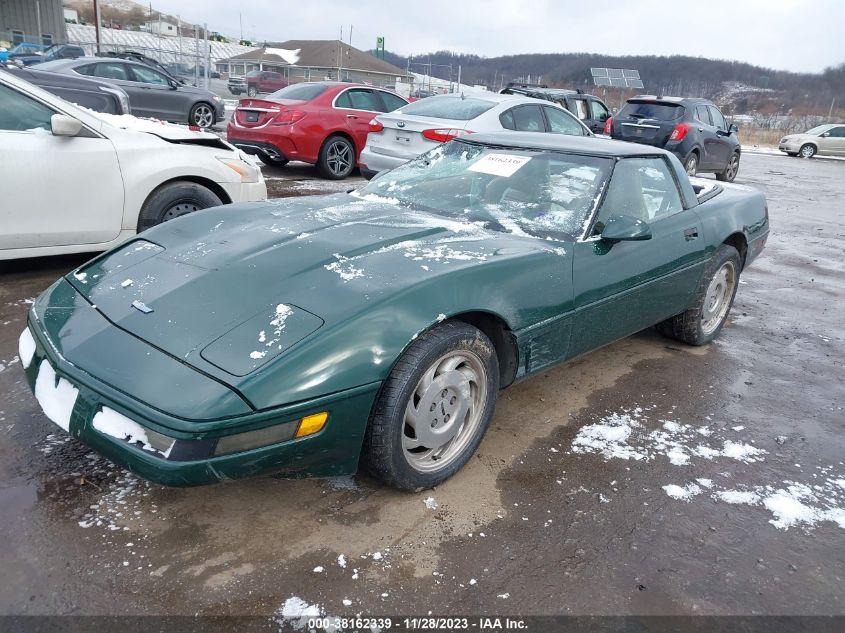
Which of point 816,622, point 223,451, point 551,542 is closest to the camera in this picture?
point 223,451

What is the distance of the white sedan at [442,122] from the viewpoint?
25.7 feet

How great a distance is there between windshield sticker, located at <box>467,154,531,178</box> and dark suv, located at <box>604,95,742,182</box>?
29.4ft

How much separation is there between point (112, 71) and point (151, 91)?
74 cm

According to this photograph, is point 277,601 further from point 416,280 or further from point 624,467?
point 624,467

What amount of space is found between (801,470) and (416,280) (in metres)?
2.00

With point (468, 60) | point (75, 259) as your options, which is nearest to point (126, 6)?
point (468, 60)

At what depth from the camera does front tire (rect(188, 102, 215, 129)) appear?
44.2 ft

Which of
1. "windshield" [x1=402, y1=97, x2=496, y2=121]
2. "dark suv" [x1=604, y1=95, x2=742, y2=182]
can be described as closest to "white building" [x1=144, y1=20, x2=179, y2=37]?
"dark suv" [x1=604, y1=95, x2=742, y2=182]

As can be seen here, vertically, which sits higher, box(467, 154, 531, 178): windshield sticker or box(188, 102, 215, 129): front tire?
box(467, 154, 531, 178): windshield sticker

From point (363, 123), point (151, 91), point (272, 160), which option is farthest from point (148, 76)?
point (363, 123)

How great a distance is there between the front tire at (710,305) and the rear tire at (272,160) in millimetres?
6735

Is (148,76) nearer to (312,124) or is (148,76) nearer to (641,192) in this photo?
(312,124)

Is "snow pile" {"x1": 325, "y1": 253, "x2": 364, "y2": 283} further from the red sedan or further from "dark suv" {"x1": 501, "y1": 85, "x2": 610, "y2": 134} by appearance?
"dark suv" {"x1": 501, "y1": 85, "x2": 610, "y2": 134}

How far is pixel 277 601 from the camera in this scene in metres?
1.93
